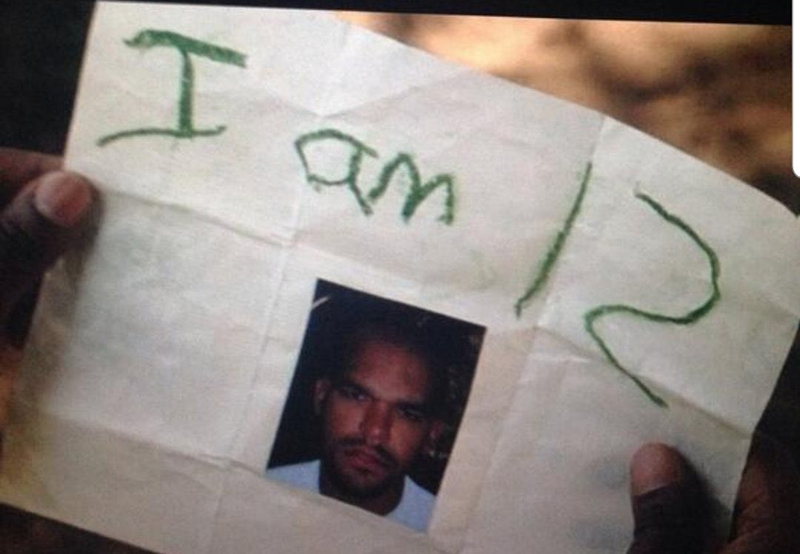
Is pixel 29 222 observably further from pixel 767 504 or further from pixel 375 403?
pixel 767 504

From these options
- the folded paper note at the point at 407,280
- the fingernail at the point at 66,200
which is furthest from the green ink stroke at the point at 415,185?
the fingernail at the point at 66,200

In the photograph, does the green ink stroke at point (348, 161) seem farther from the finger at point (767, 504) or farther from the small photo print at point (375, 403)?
the finger at point (767, 504)

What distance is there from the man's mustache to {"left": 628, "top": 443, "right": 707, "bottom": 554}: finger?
0.29 feet

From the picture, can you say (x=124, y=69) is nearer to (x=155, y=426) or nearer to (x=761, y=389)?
(x=155, y=426)

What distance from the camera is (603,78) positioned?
1.11 feet

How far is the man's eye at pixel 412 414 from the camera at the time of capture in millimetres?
338

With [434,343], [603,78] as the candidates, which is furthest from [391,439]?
[603,78]

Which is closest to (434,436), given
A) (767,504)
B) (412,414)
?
(412,414)

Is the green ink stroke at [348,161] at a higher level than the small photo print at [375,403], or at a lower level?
higher

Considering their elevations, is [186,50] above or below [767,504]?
above

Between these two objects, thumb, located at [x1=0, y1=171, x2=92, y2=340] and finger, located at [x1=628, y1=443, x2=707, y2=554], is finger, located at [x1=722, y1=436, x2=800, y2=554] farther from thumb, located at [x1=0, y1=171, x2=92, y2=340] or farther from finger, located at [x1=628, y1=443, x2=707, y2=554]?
thumb, located at [x1=0, y1=171, x2=92, y2=340]

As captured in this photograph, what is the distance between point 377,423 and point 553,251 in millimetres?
90

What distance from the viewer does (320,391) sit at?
34 cm

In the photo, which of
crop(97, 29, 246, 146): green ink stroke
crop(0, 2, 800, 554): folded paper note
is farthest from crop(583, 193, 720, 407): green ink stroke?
crop(97, 29, 246, 146): green ink stroke
